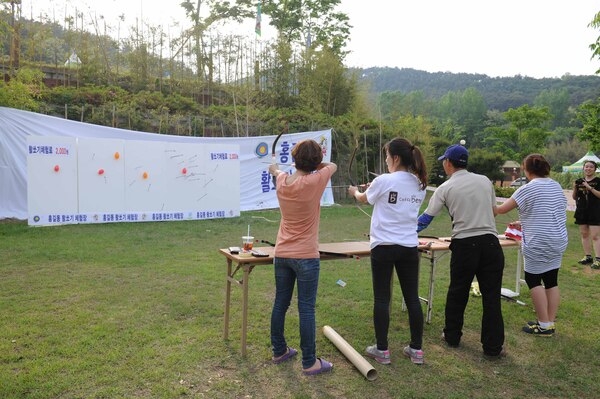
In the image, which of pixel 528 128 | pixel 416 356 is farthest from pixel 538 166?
pixel 528 128

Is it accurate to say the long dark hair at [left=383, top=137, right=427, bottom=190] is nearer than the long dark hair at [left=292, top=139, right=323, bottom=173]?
No

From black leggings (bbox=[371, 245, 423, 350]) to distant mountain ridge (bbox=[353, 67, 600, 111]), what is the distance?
52.4 metres

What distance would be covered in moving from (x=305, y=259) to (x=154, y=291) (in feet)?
7.28

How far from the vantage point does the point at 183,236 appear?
24.1ft

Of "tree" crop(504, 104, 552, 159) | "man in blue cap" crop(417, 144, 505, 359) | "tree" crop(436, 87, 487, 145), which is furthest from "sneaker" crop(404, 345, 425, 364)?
"tree" crop(436, 87, 487, 145)

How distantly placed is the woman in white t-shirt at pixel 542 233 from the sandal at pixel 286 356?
1.82 m

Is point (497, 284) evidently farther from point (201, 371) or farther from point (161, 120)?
point (161, 120)

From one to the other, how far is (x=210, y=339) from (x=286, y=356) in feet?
2.02

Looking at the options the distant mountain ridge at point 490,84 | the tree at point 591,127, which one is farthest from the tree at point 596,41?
the distant mountain ridge at point 490,84

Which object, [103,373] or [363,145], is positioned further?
[363,145]

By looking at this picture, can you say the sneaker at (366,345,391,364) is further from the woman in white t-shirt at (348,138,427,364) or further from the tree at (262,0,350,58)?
the tree at (262,0,350,58)

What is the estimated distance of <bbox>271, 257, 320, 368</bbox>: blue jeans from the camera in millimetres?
2660

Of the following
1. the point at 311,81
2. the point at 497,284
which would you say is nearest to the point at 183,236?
the point at 497,284

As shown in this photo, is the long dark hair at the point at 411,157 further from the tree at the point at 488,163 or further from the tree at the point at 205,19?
the tree at the point at 488,163
